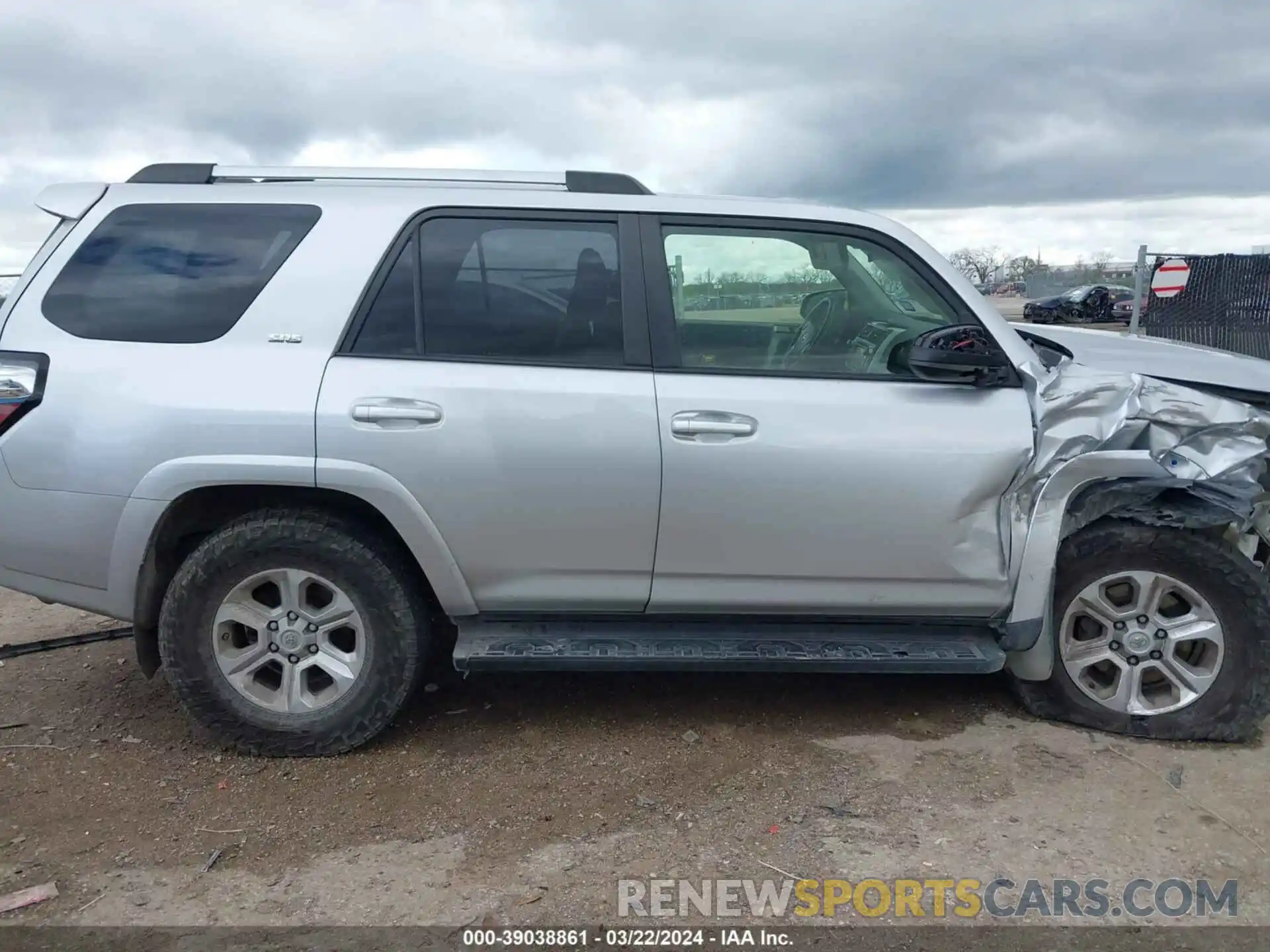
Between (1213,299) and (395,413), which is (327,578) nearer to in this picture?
(395,413)

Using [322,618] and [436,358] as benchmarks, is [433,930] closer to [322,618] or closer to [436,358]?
[322,618]

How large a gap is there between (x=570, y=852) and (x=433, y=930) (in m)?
0.50

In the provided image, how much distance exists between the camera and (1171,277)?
13594 mm

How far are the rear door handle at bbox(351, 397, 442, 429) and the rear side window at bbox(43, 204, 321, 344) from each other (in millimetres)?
582

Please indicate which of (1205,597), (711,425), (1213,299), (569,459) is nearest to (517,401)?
(569,459)

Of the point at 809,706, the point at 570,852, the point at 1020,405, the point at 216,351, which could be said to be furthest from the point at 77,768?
the point at 1020,405

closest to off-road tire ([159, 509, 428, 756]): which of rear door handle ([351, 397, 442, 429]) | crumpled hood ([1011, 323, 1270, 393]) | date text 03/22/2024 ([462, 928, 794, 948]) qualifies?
rear door handle ([351, 397, 442, 429])

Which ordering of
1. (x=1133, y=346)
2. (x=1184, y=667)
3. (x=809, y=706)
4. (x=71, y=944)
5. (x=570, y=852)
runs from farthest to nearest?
(x=1133, y=346), (x=809, y=706), (x=1184, y=667), (x=570, y=852), (x=71, y=944)

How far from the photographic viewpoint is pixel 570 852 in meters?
3.02

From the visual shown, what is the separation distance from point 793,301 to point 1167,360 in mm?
1594

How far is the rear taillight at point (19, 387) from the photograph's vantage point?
11.1 ft

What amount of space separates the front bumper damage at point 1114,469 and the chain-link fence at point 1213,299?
11.2 metres

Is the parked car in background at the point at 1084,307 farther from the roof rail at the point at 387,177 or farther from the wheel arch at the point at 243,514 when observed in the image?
the wheel arch at the point at 243,514
